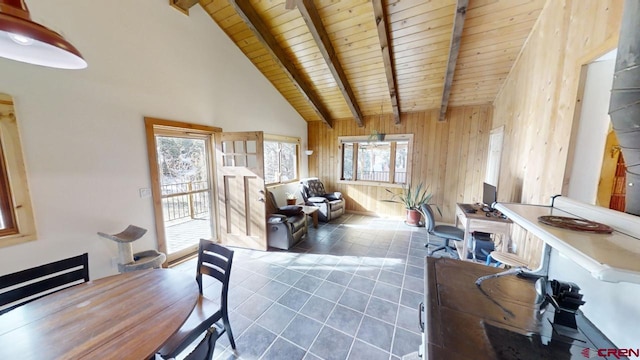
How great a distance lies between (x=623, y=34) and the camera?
0.90 meters

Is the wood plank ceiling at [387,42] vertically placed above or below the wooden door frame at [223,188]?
above

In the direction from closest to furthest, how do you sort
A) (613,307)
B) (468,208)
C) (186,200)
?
(613,307) < (468,208) < (186,200)

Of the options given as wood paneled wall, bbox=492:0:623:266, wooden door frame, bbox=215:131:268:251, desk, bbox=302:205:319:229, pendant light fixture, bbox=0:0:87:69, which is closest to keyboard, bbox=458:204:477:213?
wood paneled wall, bbox=492:0:623:266

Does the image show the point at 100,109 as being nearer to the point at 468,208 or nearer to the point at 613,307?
the point at 613,307

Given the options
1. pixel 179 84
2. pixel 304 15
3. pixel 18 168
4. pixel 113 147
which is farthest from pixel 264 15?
pixel 18 168

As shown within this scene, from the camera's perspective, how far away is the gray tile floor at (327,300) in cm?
175

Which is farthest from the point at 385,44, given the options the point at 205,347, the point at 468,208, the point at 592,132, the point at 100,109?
the point at 205,347

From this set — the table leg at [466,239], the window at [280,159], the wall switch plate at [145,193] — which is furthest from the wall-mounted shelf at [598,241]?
the window at [280,159]

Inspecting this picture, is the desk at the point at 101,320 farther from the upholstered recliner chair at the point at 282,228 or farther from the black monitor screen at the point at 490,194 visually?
the black monitor screen at the point at 490,194

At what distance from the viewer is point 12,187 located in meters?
1.77

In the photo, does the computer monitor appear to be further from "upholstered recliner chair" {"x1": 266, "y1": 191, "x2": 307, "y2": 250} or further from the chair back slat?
the chair back slat

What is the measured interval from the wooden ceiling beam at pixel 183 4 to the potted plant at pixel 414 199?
484cm

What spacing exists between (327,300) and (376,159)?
12.8 ft

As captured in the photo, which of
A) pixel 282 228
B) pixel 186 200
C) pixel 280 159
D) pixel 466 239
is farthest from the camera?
pixel 280 159
